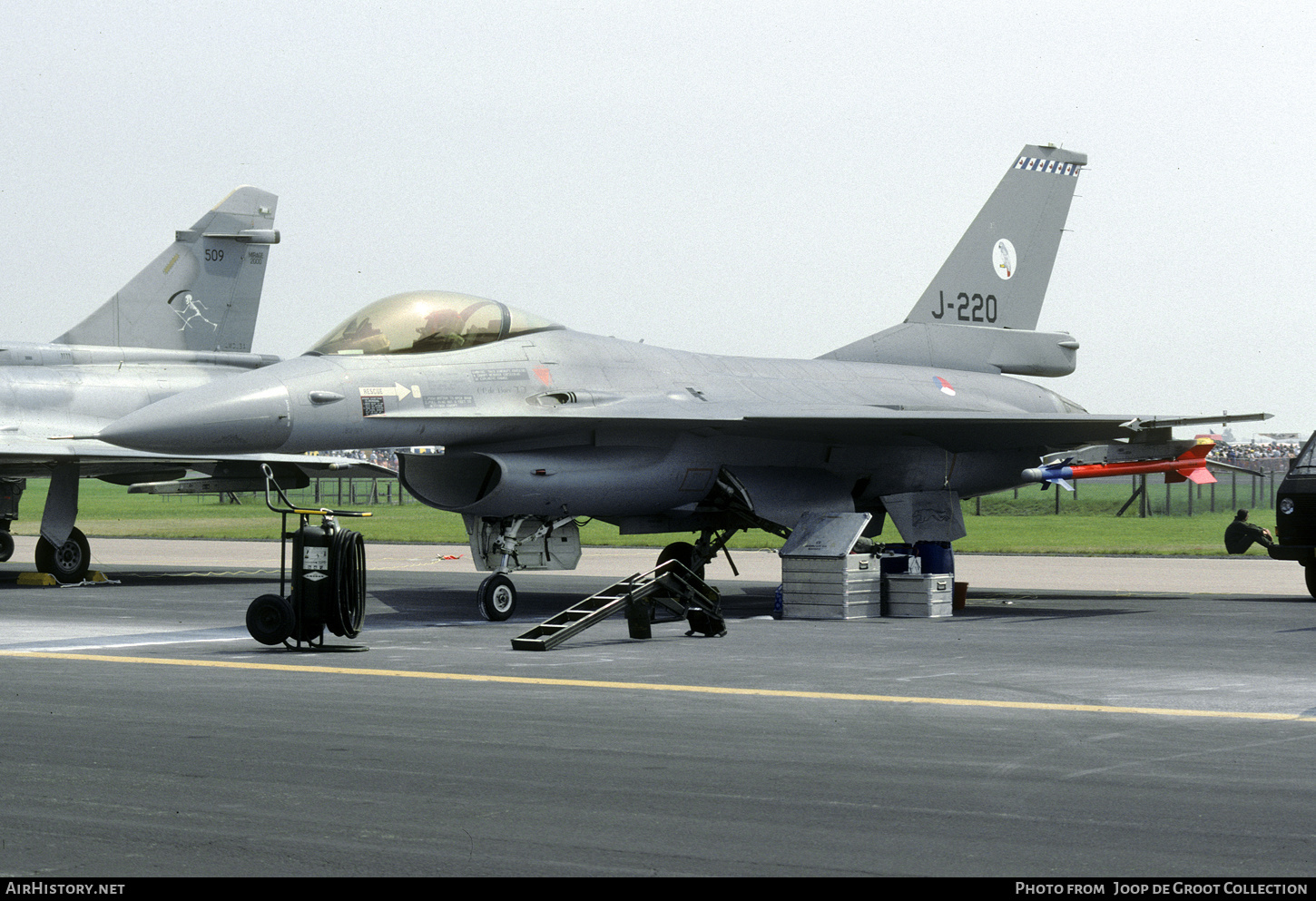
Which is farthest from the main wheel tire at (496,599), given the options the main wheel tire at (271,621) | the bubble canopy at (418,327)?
the main wheel tire at (271,621)

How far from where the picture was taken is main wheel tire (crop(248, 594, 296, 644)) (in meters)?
11.5

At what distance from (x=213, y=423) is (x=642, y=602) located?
13.7ft

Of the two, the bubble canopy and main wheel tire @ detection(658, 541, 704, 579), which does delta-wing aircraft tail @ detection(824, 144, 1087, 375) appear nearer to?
main wheel tire @ detection(658, 541, 704, 579)

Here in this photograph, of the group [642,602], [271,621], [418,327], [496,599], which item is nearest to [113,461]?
[418,327]

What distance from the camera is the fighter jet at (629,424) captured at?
45.9 ft

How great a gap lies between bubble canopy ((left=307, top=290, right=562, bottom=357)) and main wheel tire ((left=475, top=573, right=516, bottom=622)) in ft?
7.81

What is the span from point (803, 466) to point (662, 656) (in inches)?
265

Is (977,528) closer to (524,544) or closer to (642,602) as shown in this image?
(524,544)

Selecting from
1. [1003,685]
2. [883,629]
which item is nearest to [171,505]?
[883,629]

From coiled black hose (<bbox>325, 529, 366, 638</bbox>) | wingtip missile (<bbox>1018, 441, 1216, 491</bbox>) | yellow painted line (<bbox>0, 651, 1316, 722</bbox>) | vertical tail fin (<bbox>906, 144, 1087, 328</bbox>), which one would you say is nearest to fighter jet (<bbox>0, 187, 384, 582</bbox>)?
coiled black hose (<bbox>325, 529, 366, 638</bbox>)

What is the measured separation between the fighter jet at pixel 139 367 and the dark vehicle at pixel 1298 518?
13.4 meters

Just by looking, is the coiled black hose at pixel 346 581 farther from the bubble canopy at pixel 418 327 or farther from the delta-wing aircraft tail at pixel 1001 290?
the delta-wing aircraft tail at pixel 1001 290

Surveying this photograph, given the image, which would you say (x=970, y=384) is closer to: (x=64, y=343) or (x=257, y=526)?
(x=64, y=343)
